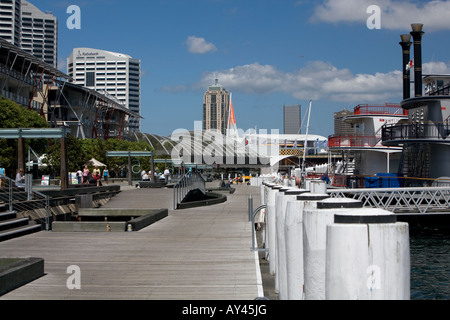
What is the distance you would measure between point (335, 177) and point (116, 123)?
287 feet

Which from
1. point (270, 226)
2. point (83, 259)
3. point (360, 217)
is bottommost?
point (83, 259)

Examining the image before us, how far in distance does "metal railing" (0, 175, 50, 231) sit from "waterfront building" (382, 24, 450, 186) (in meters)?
22.0

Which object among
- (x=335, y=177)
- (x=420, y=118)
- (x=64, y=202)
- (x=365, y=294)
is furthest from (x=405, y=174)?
(x=365, y=294)

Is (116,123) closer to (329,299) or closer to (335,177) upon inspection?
(335,177)

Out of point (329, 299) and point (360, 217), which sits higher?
point (360, 217)

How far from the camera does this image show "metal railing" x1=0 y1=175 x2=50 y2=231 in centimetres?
1671

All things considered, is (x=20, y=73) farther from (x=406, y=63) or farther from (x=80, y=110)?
(x=406, y=63)

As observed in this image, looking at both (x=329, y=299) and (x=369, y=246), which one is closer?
(x=369, y=246)

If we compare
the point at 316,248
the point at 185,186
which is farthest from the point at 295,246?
the point at 185,186

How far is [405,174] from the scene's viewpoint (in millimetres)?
37812

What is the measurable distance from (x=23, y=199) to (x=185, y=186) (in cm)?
1183

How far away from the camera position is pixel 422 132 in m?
33.9
